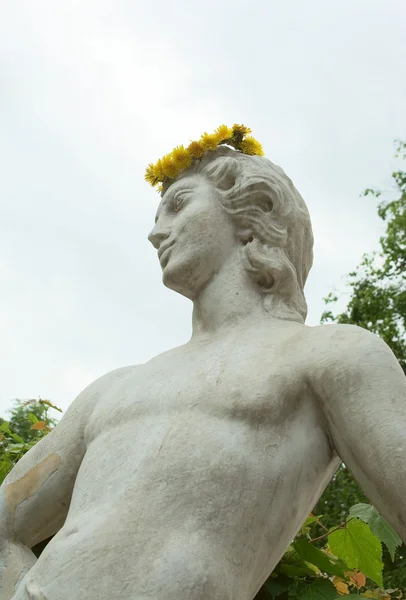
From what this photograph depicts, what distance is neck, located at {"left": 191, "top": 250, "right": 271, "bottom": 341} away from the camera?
153 inches

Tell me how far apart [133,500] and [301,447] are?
568 millimetres

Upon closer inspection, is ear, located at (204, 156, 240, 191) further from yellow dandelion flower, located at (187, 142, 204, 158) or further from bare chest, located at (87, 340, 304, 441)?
bare chest, located at (87, 340, 304, 441)

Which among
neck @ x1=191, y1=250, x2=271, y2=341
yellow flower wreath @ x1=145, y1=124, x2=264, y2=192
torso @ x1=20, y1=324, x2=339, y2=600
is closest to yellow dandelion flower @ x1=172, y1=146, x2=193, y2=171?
yellow flower wreath @ x1=145, y1=124, x2=264, y2=192

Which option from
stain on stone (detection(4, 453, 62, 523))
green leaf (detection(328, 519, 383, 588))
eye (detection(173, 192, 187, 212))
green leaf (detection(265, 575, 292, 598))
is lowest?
green leaf (detection(265, 575, 292, 598))

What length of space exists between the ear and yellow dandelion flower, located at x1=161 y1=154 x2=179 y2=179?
17cm

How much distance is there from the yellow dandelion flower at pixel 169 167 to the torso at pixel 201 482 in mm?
1014

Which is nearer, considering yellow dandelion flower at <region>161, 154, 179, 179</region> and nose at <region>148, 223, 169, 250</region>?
nose at <region>148, 223, 169, 250</region>

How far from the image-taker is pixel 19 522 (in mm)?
3805

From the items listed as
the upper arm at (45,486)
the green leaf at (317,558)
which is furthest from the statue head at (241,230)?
the green leaf at (317,558)

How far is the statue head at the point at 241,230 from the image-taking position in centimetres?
397

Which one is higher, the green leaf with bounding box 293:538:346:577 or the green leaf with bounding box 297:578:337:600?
the green leaf with bounding box 293:538:346:577

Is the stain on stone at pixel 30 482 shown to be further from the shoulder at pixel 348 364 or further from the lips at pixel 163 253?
the shoulder at pixel 348 364

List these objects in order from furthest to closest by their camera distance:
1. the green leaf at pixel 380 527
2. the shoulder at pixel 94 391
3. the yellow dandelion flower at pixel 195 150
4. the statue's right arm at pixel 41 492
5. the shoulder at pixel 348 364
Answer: the yellow dandelion flower at pixel 195 150 → the green leaf at pixel 380 527 → the shoulder at pixel 94 391 → the statue's right arm at pixel 41 492 → the shoulder at pixel 348 364

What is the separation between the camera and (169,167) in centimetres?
431
